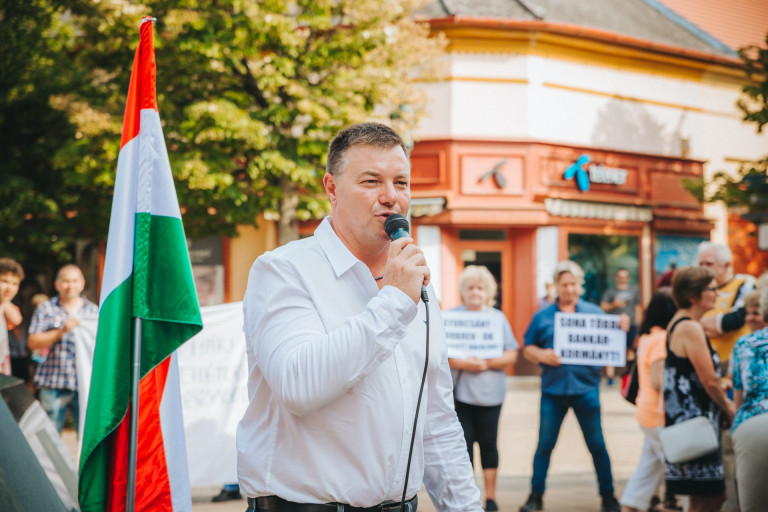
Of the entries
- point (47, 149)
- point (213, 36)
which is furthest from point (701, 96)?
point (47, 149)

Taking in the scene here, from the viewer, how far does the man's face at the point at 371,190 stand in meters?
2.55

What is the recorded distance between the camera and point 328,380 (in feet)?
7.11

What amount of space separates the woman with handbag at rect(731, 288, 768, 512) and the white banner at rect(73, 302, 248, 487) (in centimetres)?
407

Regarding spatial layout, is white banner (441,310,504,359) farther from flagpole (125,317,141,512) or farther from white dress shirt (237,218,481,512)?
white dress shirt (237,218,481,512)

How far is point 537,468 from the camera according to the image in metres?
7.45

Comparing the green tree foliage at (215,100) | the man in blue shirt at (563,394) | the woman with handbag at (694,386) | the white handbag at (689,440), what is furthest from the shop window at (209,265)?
the white handbag at (689,440)

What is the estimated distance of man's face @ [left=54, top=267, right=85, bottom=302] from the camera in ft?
26.0

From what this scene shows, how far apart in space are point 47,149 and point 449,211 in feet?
27.2

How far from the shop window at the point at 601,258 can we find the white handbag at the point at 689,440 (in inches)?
579

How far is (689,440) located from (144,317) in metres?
3.65

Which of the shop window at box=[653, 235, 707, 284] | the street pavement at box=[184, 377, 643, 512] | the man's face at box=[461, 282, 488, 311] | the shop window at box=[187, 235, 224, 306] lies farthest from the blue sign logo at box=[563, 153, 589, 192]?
the man's face at box=[461, 282, 488, 311]

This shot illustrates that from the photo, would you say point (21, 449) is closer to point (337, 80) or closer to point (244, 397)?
point (244, 397)

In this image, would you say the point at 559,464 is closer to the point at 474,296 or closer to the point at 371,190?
the point at 474,296

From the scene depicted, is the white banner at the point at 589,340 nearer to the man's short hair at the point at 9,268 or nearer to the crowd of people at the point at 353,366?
the man's short hair at the point at 9,268
